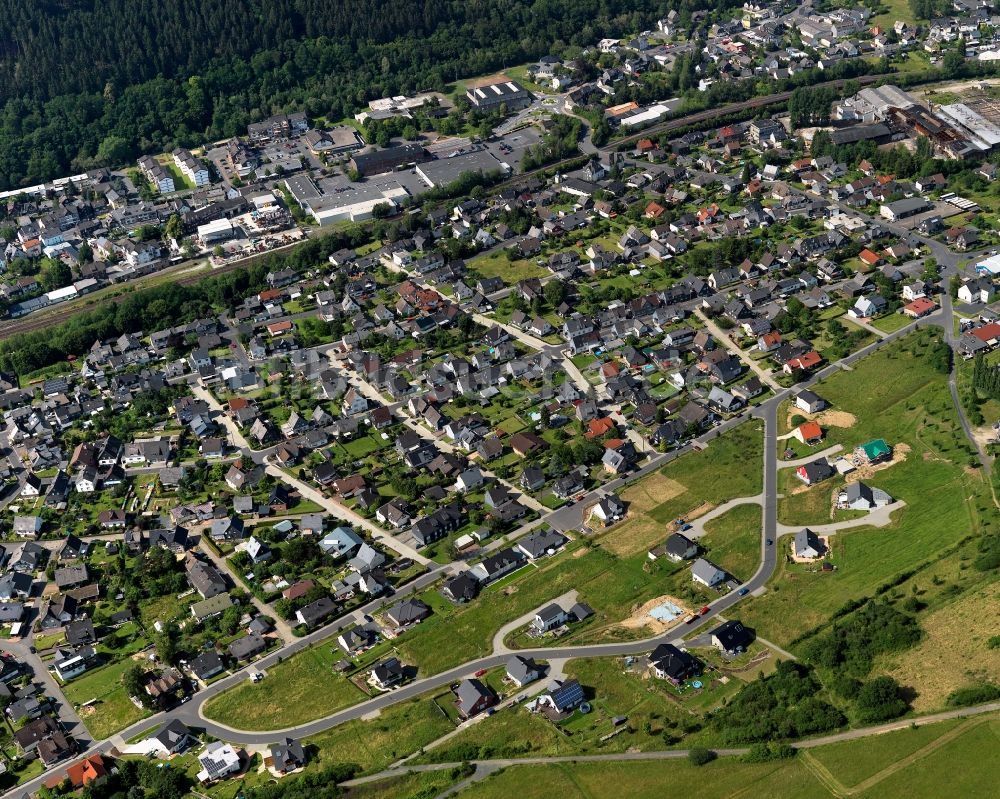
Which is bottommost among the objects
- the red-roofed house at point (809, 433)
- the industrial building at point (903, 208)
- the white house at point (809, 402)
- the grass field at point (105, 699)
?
the grass field at point (105, 699)

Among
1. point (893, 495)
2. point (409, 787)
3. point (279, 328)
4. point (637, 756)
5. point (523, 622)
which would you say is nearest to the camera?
point (637, 756)

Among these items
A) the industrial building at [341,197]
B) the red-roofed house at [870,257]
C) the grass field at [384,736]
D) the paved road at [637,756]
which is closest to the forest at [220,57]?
the industrial building at [341,197]

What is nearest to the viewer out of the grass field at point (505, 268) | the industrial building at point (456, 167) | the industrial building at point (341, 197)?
the grass field at point (505, 268)

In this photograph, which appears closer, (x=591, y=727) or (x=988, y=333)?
(x=591, y=727)

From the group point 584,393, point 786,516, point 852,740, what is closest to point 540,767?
point 852,740

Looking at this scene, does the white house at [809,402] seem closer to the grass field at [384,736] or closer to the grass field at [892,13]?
the grass field at [384,736]

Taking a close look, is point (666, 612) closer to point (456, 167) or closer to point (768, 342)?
point (768, 342)

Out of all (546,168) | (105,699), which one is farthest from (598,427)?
(546,168)
